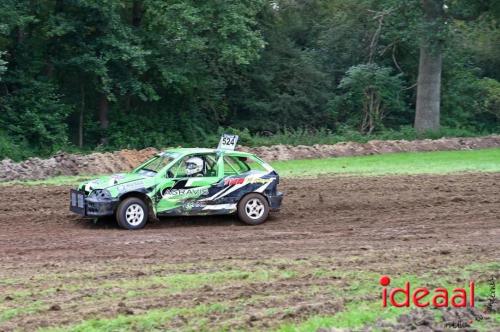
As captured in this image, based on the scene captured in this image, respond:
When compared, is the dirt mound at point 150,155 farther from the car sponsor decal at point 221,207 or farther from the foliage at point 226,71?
the car sponsor decal at point 221,207

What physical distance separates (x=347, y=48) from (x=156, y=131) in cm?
1239

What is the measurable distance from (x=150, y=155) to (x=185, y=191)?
39.7ft

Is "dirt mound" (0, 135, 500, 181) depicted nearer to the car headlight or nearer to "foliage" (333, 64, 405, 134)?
"foliage" (333, 64, 405, 134)

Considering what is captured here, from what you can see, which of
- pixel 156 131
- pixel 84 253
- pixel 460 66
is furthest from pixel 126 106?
pixel 84 253

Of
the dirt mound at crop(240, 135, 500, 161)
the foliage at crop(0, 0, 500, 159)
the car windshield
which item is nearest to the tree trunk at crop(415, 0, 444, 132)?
the foliage at crop(0, 0, 500, 159)

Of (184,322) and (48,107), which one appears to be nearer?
(184,322)

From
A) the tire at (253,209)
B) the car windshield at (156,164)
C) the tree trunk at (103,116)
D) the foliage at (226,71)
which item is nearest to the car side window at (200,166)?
the car windshield at (156,164)

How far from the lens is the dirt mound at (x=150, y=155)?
23.5m

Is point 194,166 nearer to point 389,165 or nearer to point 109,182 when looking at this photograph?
point 109,182

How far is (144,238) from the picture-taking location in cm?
1362

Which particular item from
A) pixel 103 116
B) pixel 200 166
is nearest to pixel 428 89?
pixel 103 116

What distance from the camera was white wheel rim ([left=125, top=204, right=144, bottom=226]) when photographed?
14547mm

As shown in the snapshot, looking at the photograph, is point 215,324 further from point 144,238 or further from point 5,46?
point 5,46

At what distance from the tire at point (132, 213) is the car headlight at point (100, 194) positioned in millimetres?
302
